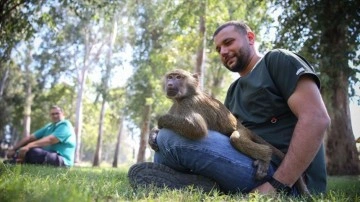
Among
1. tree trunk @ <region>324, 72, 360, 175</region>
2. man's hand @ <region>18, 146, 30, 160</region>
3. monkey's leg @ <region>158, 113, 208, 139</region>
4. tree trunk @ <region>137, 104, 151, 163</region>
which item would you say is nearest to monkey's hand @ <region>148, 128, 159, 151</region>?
monkey's leg @ <region>158, 113, 208, 139</region>

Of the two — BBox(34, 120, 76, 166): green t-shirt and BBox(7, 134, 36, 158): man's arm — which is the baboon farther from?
BBox(7, 134, 36, 158): man's arm

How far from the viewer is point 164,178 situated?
12.6 ft

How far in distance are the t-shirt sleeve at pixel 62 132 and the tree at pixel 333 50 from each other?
20.4 feet

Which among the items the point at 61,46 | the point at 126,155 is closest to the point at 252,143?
the point at 61,46

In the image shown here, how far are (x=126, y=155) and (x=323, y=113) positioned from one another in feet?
412

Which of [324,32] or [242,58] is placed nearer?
[242,58]

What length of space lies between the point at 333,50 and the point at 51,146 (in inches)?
307

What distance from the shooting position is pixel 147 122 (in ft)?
89.6

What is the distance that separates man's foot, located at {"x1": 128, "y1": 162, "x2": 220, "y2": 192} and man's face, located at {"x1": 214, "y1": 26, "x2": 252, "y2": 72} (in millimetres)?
1410

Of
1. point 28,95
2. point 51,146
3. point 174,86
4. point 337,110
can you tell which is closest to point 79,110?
point 28,95

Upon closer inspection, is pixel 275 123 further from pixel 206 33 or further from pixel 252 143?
pixel 206 33

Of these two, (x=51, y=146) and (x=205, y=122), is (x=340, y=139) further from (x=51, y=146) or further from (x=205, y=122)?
(x=205, y=122)

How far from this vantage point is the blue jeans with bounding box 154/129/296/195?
360cm

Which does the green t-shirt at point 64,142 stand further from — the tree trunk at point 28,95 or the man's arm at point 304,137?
the tree trunk at point 28,95
